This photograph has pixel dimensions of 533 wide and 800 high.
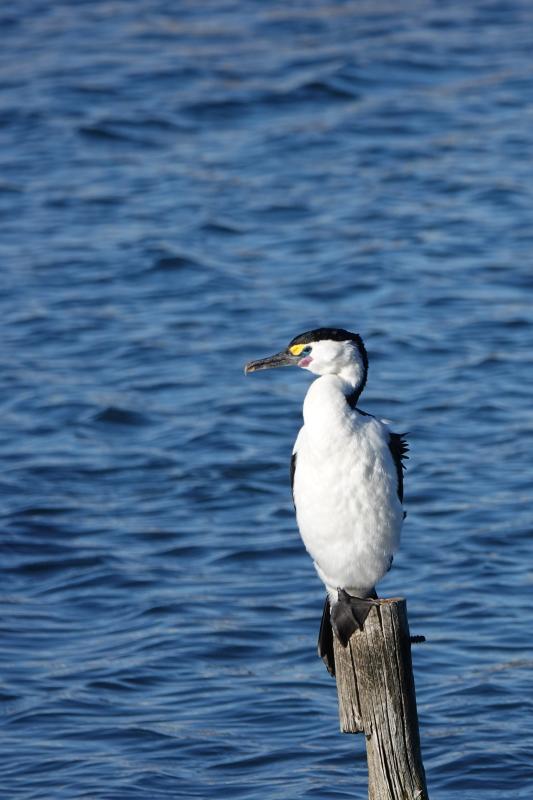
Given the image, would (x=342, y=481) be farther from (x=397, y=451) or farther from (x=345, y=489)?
(x=397, y=451)

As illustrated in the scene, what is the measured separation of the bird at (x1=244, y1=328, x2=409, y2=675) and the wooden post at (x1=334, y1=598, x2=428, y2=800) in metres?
0.09

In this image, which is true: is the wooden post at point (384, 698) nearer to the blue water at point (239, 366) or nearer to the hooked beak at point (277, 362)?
the hooked beak at point (277, 362)

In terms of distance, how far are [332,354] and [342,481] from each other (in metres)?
0.52

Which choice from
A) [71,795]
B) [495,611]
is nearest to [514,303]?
[495,611]

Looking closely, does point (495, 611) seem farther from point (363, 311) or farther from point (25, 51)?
point (25, 51)

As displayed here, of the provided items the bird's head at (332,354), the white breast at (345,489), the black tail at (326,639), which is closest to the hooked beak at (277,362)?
the bird's head at (332,354)

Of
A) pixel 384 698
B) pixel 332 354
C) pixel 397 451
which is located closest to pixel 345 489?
pixel 397 451

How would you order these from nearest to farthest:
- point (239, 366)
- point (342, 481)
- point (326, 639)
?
1. point (342, 481)
2. point (326, 639)
3. point (239, 366)

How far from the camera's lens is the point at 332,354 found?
6117mm

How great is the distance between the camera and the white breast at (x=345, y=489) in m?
6.00

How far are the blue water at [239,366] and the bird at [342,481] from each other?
7.11 ft

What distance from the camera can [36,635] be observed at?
976cm

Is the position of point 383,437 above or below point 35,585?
above

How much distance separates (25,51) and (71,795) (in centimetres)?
1689
